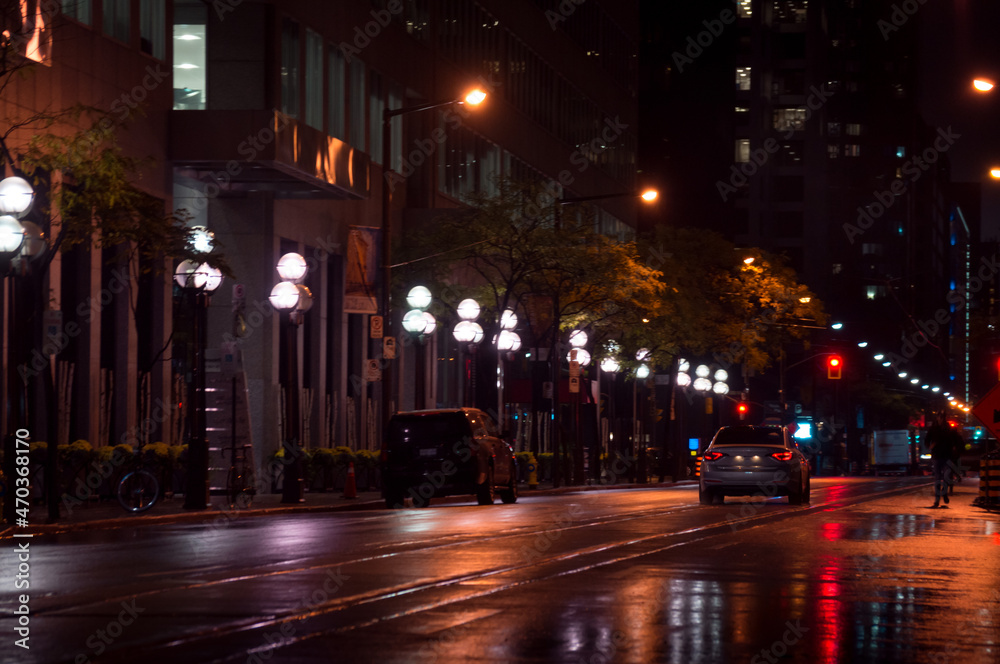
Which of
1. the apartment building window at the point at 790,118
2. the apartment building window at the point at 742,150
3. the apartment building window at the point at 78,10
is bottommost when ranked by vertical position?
the apartment building window at the point at 78,10

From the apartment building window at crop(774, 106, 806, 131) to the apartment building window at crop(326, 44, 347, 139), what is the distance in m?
119

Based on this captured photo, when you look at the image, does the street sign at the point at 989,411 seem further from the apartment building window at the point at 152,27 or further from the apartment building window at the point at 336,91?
the apartment building window at the point at 336,91

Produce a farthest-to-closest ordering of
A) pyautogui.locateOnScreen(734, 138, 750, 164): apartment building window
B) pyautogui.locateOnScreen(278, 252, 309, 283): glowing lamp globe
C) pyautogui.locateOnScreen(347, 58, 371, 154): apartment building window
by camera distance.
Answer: pyautogui.locateOnScreen(734, 138, 750, 164): apartment building window < pyautogui.locateOnScreen(347, 58, 371, 154): apartment building window < pyautogui.locateOnScreen(278, 252, 309, 283): glowing lamp globe

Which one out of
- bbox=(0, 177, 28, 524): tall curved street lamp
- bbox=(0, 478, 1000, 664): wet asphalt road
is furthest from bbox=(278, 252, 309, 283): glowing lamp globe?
bbox=(0, 478, 1000, 664): wet asphalt road

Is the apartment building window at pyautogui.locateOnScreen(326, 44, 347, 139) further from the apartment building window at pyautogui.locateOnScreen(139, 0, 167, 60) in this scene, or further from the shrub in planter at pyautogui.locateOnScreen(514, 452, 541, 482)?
the shrub in planter at pyautogui.locateOnScreen(514, 452, 541, 482)

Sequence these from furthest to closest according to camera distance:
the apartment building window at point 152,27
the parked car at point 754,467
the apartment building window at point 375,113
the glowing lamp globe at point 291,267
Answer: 1. the apartment building window at point 375,113
2. the apartment building window at point 152,27
3. the glowing lamp globe at point 291,267
4. the parked car at point 754,467

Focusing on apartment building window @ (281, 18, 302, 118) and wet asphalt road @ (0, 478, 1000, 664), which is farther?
apartment building window @ (281, 18, 302, 118)

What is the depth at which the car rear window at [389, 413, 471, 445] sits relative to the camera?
102 feet

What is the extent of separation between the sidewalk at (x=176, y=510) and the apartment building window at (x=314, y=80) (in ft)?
33.4

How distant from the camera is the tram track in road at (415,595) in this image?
9695mm

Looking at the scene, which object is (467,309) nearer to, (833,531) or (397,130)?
(397,130)

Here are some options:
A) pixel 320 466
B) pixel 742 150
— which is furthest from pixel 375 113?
pixel 742 150

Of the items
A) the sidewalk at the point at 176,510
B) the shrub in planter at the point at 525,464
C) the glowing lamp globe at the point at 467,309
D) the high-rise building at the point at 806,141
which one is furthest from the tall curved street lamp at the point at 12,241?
the high-rise building at the point at 806,141

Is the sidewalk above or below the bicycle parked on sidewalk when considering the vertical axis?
below
